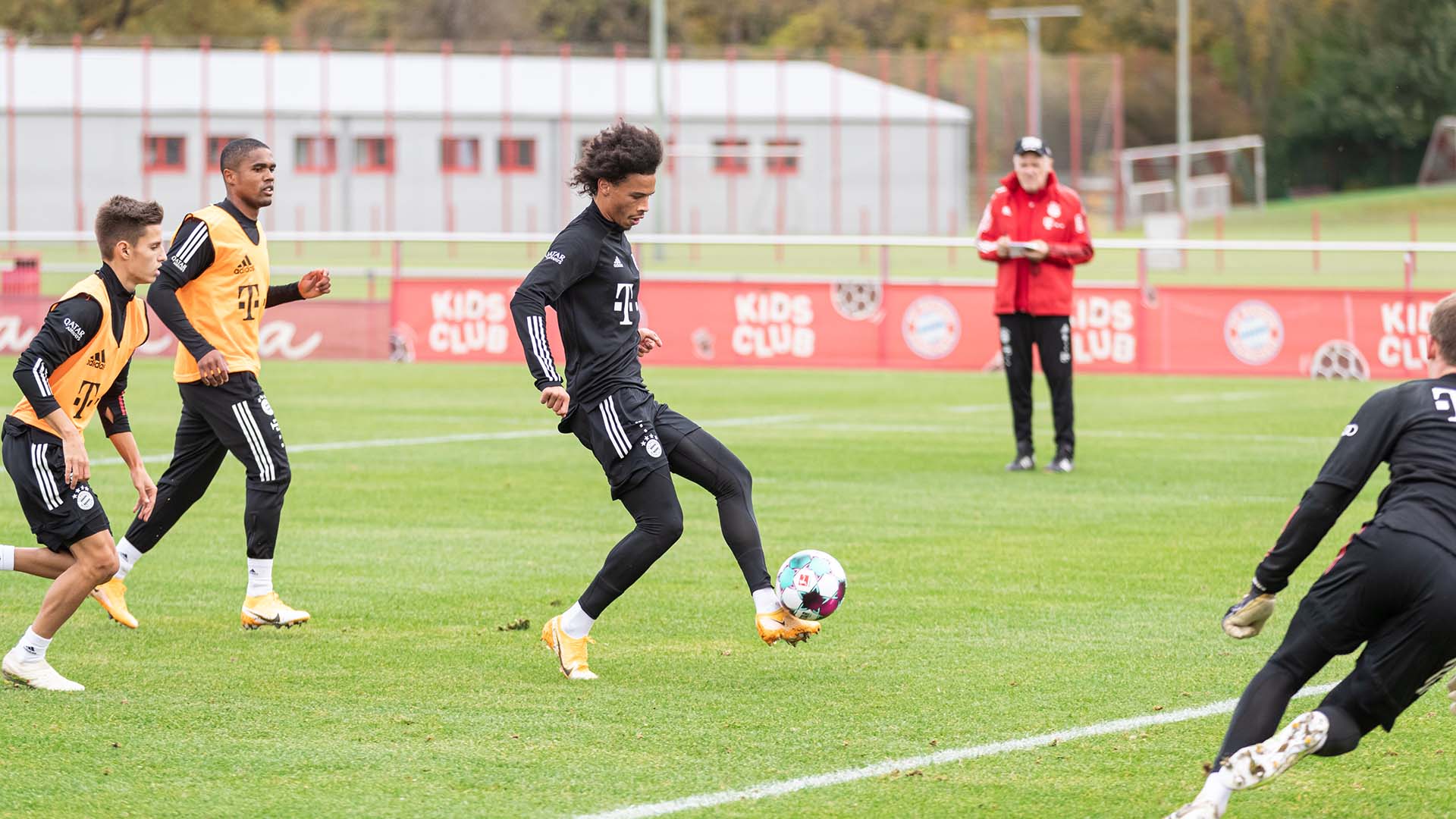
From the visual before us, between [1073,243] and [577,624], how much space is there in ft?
24.8

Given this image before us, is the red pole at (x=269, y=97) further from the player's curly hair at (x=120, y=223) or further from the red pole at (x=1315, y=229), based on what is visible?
the player's curly hair at (x=120, y=223)

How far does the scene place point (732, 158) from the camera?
52375mm

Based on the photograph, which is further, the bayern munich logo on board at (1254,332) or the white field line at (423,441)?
the bayern munich logo on board at (1254,332)

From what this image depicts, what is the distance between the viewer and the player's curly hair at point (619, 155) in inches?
263

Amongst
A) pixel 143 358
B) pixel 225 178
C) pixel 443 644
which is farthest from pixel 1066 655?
pixel 143 358

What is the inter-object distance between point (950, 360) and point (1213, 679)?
15.1 metres

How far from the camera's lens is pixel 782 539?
10.2 meters

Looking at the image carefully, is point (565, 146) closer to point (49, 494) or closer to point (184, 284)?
point (184, 284)

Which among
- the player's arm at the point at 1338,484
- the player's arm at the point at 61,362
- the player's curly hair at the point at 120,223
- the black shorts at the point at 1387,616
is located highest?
the player's curly hair at the point at 120,223

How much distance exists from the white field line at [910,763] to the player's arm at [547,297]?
1.73m

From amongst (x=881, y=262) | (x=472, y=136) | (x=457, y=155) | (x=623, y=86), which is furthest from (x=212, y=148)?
(x=881, y=262)

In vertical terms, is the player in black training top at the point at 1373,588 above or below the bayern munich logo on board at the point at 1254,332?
below

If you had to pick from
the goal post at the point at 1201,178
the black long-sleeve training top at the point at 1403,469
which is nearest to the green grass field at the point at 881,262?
the goal post at the point at 1201,178

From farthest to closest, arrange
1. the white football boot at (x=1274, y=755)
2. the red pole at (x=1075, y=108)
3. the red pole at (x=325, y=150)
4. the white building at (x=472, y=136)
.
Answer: the red pole at (x=1075, y=108) → the red pole at (x=325, y=150) → the white building at (x=472, y=136) → the white football boot at (x=1274, y=755)
